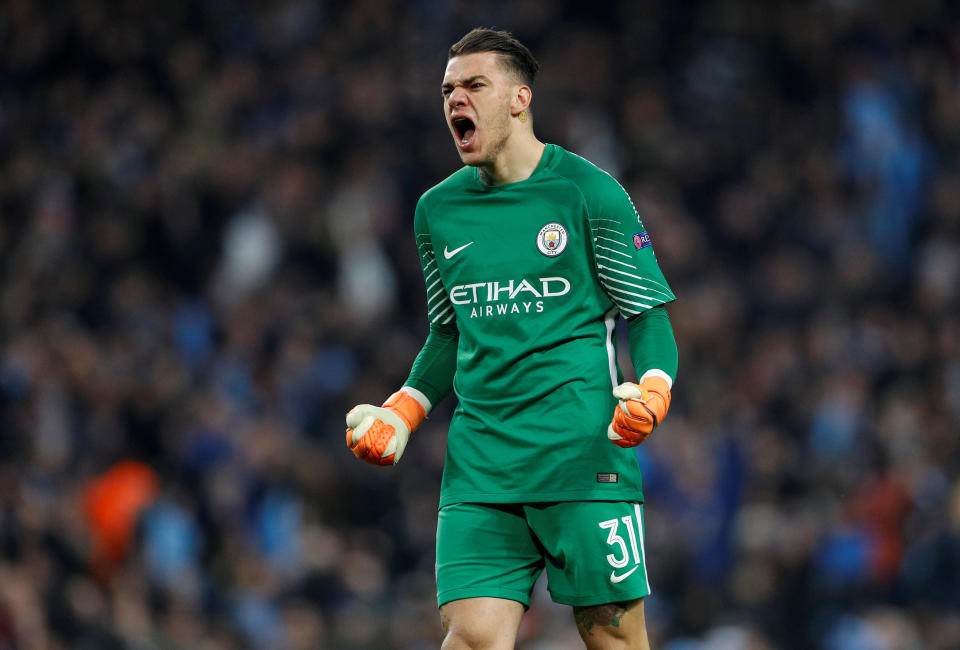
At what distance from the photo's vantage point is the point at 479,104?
4371 mm

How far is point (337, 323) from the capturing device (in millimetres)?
11844

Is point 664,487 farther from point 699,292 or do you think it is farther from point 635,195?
point 635,195

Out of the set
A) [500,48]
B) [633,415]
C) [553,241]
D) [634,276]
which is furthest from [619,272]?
[500,48]

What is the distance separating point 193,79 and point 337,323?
3401 millimetres

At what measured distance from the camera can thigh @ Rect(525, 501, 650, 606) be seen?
13.9ft

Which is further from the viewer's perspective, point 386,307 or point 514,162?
point 386,307

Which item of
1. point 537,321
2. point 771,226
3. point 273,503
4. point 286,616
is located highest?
point 771,226

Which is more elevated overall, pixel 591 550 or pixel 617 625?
pixel 591 550

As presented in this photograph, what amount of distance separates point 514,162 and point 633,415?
3.11 ft

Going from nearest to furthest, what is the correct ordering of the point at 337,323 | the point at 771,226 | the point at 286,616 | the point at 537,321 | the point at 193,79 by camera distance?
the point at 537,321 → the point at 286,616 → the point at 337,323 → the point at 771,226 → the point at 193,79

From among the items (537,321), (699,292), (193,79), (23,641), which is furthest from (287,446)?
(537,321)

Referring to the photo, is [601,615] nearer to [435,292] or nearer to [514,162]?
[435,292]

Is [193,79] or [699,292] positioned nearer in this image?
[699,292]

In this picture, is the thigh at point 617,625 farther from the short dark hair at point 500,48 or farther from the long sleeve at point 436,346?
the short dark hair at point 500,48
